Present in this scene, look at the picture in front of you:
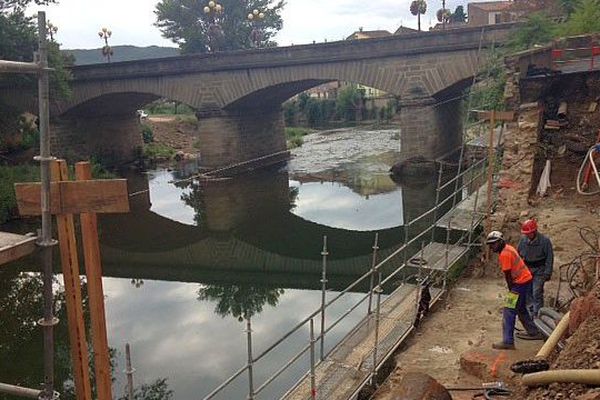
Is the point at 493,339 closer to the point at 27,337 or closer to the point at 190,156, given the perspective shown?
the point at 27,337

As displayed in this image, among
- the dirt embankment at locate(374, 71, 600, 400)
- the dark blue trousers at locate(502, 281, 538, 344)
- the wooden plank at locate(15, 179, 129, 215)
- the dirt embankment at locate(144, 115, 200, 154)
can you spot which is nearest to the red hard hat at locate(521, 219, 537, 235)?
the dark blue trousers at locate(502, 281, 538, 344)

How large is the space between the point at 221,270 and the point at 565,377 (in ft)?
38.1

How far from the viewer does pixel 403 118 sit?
22844 millimetres

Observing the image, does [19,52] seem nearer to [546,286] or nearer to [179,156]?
[179,156]

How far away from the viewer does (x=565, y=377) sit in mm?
3846

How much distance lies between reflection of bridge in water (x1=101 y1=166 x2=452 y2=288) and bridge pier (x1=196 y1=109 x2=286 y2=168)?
5.30 metres

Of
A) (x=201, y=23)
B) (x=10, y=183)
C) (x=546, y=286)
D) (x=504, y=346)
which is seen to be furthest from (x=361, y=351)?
(x=201, y=23)

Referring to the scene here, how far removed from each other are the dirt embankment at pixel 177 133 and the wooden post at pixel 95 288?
3306 centimetres

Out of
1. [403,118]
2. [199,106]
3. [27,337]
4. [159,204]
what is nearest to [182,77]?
[199,106]

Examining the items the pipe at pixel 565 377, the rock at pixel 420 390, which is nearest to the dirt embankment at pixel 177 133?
the rock at pixel 420 390

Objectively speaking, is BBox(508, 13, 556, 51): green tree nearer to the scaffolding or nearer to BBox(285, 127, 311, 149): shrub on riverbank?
the scaffolding

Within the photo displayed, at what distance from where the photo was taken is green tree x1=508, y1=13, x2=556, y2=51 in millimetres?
16344

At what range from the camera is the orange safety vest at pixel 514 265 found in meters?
6.04

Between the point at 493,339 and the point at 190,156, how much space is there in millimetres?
29571
